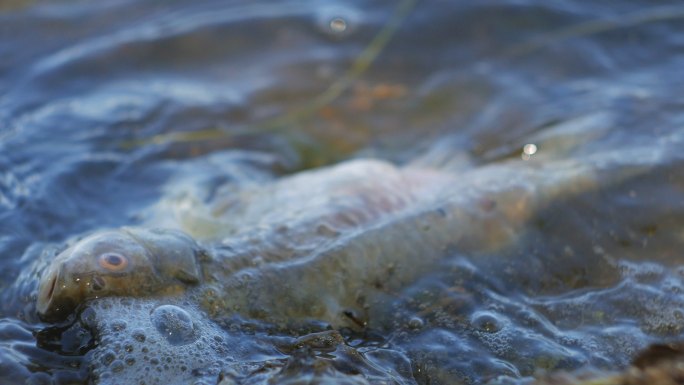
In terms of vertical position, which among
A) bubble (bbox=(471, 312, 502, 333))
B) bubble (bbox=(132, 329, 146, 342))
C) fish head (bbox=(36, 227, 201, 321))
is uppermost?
fish head (bbox=(36, 227, 201, 321))

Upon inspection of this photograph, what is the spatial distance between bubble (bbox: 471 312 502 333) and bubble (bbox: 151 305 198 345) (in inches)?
38.1

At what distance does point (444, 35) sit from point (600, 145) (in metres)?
1.53

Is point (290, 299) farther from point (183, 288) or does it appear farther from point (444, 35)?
point (444, 35)

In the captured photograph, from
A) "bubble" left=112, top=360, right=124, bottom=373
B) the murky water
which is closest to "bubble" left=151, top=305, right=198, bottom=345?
the murky water

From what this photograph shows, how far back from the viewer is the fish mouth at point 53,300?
262cm

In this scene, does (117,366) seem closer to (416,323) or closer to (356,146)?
(416,323)

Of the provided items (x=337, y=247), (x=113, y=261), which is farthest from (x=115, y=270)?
(x=337, y=247)

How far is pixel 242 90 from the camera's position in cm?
468

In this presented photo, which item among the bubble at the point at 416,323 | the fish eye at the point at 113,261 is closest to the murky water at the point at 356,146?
the bubble at the point at 416,323

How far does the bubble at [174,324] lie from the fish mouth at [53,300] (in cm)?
29

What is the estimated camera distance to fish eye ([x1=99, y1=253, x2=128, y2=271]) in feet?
8.77

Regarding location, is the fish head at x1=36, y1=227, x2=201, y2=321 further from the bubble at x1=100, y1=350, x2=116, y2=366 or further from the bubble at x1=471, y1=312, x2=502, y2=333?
the bubble at x1=471, y1=312, x2=502, y2=333

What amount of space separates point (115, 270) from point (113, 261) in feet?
0.11

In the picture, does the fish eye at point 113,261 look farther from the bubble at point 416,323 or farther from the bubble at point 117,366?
the bubble at point 416,323
